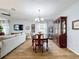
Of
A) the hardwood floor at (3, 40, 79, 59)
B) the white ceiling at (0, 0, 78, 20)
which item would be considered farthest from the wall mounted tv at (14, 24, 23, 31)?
the hardwood floor at (3, 40, 79, 59)

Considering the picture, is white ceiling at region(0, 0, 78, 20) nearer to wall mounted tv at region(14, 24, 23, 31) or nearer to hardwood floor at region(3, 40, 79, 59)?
hardwood floor at region(3, 40, 79, 59)

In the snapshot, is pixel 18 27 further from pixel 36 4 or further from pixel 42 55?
pixel 42 55

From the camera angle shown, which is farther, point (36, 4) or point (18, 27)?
point (18, 27)

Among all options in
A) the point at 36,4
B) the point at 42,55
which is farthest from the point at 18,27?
the point at 42,55

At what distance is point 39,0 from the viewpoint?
500 cm

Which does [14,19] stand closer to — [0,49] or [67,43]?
[67,43]

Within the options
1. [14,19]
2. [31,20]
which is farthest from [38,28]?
[14,19]

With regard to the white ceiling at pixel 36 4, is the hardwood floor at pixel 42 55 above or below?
below

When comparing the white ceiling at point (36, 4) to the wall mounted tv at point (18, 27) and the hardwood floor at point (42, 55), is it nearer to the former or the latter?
the hardwood floor at point (42, 55)

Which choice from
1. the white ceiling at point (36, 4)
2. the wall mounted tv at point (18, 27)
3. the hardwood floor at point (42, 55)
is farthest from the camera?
the wall mounted tv at point (18, 27)

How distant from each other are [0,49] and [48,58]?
2057 millimetres

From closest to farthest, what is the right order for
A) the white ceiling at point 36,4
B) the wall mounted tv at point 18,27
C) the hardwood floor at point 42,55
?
1. the hardwood floor at point 42,55
2. the white ceiling at point 36,4
3. the wall mounted tv at point 18,27

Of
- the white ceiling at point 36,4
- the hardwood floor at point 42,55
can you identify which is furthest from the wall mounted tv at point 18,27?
the hardwood floor at point 42,55

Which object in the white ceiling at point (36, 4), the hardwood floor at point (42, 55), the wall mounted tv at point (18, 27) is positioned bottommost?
the hardwood floor at point (42, 55)
